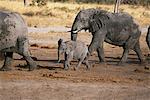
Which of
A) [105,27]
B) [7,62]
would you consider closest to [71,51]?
[7,62]

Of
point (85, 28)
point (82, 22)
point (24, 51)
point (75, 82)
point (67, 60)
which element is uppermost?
point (82, 22)

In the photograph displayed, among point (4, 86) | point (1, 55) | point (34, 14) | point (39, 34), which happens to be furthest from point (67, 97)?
point (34, 14)

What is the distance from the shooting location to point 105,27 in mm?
17672

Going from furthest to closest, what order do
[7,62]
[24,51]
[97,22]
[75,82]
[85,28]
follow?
1. [85,28]
2. [97,22]
3. [7,62]
4. [24,51]
5. [75,82]

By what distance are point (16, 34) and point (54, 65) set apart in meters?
2.24

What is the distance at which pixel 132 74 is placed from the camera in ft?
50.8

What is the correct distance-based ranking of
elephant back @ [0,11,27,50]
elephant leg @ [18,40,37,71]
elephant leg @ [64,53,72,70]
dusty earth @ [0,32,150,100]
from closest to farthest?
dusty earth @ [0,32,150,100], elephant back @ [0,11,27,50], elephant leg @ [18,40,37,71], elephant leg @ [64,53,72,70]

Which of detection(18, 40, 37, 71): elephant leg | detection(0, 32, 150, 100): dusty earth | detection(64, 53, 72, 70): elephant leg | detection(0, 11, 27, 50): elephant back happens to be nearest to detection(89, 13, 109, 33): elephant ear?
detection(0, 32, 150, 100): dusty earth

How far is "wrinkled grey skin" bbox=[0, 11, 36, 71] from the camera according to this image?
14719mm

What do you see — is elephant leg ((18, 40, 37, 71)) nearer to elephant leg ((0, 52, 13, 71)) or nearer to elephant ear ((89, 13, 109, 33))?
elephant leg ((0, 52, 13, 71))

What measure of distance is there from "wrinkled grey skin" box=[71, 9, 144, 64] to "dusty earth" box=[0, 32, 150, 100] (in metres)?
0.70

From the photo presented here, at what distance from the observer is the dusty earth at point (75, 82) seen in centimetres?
1184

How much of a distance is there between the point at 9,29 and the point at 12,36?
0.22 meters

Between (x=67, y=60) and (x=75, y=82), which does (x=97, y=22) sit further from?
(x=75, y=82)
